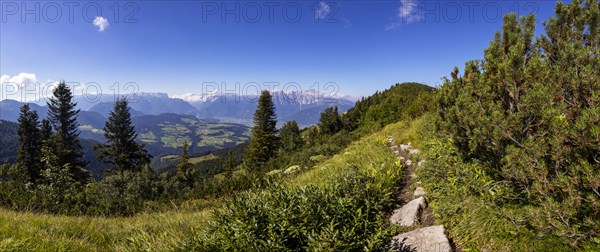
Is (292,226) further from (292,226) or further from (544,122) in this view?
(544,122)

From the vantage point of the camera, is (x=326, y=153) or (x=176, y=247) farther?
(x=326, y=153)

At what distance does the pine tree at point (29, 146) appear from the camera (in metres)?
37.0

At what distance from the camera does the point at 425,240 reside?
4121mm

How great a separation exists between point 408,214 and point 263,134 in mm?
46002

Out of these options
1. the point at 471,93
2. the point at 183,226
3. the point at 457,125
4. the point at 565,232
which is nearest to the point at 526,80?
the point at 471,93

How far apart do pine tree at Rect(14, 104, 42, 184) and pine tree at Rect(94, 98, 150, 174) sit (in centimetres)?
773

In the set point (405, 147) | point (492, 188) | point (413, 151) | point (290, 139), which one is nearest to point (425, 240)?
point (492, 188)

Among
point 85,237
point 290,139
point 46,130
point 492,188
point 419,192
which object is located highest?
point 492,188

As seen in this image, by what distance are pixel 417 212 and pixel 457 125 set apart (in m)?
1.82

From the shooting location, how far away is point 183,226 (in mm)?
5492

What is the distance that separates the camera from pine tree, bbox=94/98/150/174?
3903 centimetres

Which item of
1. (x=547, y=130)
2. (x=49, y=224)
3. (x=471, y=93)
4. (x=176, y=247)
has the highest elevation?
(x=471, y=93)

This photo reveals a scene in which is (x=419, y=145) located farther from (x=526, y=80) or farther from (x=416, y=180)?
(x=526, y=80)

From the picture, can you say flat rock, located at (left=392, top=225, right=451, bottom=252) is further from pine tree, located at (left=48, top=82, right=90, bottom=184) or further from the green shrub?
pine tree, located at (left=48, top=82, right=90, bottom=184)
